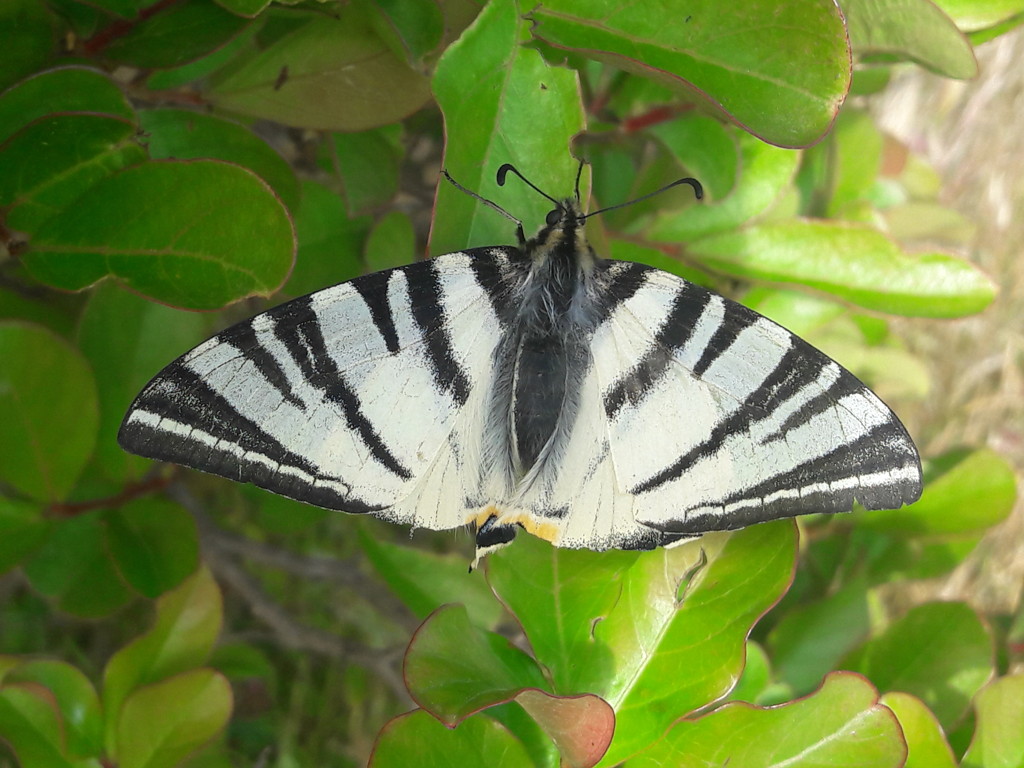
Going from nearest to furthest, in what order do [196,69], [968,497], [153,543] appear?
[196,69]
[153,543]
[968,497]

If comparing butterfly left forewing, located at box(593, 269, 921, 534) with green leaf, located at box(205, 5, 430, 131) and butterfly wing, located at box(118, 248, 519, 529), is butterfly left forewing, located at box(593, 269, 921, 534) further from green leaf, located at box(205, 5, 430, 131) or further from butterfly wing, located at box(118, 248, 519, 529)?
green leaf, located at box(205, 5, 430, 131)

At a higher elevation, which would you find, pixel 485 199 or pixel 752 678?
pixel 485 199

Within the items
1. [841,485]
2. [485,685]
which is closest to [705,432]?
[841,485]

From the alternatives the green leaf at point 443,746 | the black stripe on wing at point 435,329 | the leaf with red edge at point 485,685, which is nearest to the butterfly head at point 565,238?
the black stripe on wing at point 435,329

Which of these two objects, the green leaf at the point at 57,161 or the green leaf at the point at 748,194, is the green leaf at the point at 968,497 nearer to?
the green leaf at the point at 748,194

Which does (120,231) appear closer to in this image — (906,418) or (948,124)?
(906,418)

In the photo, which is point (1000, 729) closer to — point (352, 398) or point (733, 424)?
point (733, 424)

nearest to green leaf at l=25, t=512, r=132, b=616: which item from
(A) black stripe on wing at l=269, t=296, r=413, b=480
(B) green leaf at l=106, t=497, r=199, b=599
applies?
(B) green leaf at l=106, t=497, r=199, b=599
